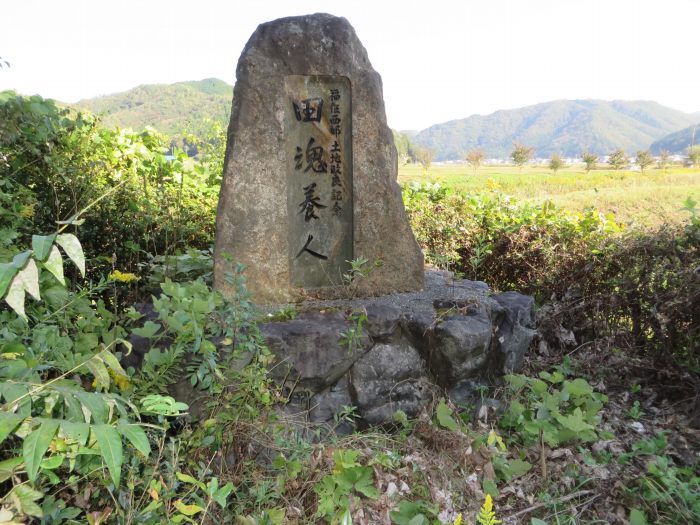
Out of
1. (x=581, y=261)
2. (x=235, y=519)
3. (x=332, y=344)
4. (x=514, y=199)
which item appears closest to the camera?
(x=235, y=519)

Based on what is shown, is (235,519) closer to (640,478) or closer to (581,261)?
(640,478)

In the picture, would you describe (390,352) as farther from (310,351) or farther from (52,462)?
(52,462)

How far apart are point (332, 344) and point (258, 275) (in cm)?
88

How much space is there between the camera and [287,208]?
3834mm

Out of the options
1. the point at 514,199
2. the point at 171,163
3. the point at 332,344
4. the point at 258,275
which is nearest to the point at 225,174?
the point at 258,275

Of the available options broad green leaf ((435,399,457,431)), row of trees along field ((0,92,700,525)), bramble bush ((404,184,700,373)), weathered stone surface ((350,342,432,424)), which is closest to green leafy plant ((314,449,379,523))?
row of trees along field ((0,92,700,525))

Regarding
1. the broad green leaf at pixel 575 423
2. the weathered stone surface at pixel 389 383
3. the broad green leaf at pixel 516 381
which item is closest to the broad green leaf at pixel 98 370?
the weathered stone surface at pixel 389 383

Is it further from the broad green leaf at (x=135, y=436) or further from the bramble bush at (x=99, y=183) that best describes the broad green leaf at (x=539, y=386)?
the bramble bush at (x=99, y=183)

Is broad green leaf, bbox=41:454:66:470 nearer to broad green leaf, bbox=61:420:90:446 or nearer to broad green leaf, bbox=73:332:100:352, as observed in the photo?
broad green leaf, bbox=61:420:90:446

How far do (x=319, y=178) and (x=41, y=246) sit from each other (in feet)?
9.66

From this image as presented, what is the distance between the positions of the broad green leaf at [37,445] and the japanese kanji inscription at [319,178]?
2846 mm

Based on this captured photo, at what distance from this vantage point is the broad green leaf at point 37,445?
1052mm

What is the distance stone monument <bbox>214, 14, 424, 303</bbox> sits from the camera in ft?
12.0

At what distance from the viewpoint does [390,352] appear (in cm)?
342
